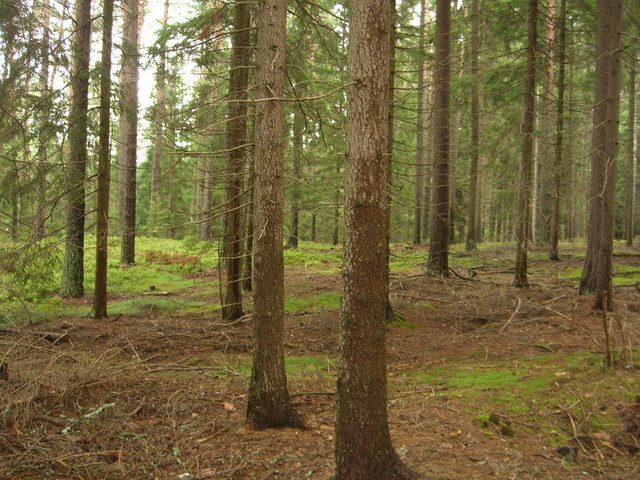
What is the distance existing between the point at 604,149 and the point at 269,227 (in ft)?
27.4

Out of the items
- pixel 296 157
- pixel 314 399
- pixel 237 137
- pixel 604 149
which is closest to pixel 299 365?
pixel 314 399

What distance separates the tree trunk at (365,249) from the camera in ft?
12.4

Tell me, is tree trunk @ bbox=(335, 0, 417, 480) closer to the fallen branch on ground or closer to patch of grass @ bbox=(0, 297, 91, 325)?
the fallen branch on ground

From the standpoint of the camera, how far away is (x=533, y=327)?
10125mm

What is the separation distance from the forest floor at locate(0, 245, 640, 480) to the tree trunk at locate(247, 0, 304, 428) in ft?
1.66

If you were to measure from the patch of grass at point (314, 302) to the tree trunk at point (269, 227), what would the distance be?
20.0ft

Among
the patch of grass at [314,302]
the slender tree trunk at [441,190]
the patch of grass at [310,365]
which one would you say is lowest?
the patch of grass at [310,365]

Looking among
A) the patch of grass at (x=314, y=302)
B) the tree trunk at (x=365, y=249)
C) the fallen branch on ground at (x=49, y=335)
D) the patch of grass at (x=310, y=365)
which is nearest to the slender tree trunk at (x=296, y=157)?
the patch of grass at (x=314, y=302)

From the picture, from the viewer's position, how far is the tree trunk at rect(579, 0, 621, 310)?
9.98 m

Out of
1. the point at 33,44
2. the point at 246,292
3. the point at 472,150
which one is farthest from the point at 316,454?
the point at 472,150

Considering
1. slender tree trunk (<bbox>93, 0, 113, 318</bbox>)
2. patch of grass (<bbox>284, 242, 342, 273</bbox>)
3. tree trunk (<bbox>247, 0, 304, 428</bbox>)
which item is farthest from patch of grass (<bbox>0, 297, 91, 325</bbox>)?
patch of grass (<bbox>284, 242, 342, 273</bbox>)

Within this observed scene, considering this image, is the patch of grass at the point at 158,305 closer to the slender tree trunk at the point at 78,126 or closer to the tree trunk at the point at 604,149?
the slender tree trunk at the point at 78,126

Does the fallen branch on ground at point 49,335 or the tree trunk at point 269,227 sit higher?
the tree trunk at point 269,227

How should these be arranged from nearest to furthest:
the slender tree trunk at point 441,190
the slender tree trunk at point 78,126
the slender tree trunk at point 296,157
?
the slender tree trunk at point 296,157 < the slender tree trunk at point 78,126 < the slender tree trunk at point 441,190
